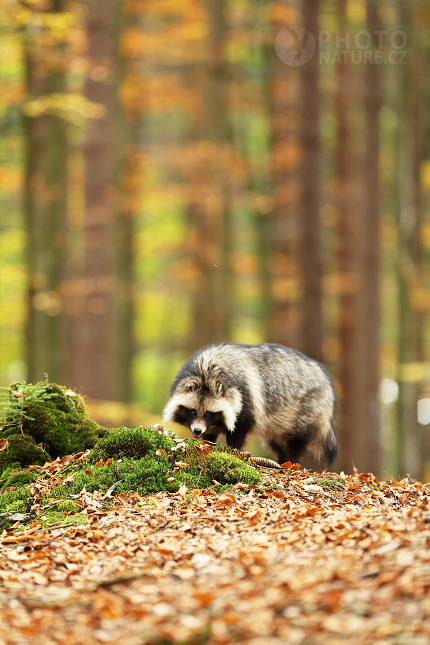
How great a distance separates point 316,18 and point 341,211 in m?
4.65

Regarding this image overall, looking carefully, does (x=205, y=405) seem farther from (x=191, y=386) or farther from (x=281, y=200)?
(x=281, y=200)

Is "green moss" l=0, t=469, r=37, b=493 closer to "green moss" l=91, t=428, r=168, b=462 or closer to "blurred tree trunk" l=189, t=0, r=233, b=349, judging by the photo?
"green moss" l=91, t=428, r=168, b=462

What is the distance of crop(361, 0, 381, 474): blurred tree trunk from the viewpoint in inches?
574

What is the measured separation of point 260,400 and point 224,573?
399 centimetres

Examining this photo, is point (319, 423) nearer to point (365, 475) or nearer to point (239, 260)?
point (365, 475)

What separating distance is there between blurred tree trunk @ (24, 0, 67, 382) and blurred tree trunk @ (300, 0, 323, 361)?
16.5 ft

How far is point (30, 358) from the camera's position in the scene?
13773 mm

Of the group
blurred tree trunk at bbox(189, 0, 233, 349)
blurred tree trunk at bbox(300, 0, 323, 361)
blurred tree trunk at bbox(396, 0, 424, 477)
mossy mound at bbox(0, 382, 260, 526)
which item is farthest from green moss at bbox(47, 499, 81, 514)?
blurred tree trunk at bbox(396, 0, 424, 477)

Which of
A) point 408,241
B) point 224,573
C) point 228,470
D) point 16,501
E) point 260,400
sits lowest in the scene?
point 16,501

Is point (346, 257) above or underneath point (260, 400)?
above

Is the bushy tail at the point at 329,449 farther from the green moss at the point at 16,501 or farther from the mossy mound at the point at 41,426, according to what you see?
the green moss at the point at 16,501

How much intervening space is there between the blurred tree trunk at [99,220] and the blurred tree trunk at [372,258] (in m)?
6.34

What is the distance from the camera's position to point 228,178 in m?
15.3

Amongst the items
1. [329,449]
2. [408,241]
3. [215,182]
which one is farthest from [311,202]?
[408,241]
